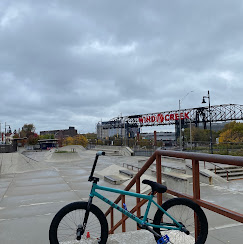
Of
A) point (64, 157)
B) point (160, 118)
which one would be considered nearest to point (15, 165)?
point (64, 157)

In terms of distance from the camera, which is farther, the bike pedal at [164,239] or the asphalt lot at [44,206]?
the asphalt lot at [44,206]

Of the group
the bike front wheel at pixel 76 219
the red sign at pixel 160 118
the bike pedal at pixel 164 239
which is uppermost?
the red sign at pixel 160 118

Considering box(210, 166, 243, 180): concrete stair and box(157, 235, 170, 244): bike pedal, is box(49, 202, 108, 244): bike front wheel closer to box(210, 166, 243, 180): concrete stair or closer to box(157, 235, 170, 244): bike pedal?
box(157, 235, 170, 244): bike pedal

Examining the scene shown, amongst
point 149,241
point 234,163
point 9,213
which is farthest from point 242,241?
point 9,213

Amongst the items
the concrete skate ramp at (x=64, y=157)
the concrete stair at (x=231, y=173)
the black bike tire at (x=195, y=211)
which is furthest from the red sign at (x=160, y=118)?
the black bike tire at (x=195, y=211)

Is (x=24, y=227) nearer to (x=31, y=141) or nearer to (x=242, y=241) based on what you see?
(x=242, y=241)

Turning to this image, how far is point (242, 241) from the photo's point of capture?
472 centimetres

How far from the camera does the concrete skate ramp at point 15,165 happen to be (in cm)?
1812

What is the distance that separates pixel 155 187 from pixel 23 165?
18.9 m

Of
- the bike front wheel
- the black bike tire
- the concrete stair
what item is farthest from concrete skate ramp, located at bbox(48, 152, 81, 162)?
the black bike tire

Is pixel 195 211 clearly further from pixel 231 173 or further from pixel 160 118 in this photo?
pixel 160 118

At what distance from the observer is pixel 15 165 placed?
18.8 meters

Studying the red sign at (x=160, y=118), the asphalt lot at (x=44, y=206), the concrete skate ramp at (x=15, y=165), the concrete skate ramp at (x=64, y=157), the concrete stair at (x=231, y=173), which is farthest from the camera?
the red sign at (x=160, y=118)

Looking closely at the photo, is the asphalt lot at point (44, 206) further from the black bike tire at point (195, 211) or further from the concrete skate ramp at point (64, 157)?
the concrete skate ramp at point (64, 157)
